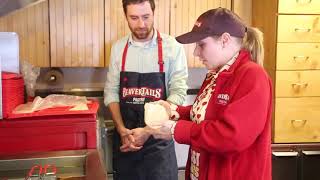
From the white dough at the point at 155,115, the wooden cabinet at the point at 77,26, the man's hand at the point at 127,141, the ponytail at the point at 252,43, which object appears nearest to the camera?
the ponytail at the point at 252,43

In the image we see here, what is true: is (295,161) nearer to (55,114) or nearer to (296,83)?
(296,83)

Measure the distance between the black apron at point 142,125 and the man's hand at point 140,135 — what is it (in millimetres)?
186

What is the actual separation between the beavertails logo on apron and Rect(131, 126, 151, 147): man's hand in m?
0.28

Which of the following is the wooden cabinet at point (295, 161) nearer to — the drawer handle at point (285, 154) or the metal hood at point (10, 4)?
the drawer handle at point (285, 154)

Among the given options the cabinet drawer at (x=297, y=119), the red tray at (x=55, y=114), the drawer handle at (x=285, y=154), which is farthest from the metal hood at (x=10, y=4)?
the drawer handle at (x=285, y=154)

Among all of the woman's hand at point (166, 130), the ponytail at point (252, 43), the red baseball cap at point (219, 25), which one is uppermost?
the red baseball cap at point (219, 25)

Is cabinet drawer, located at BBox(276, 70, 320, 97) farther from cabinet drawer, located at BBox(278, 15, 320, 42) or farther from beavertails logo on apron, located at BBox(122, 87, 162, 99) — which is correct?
beavertails logo on apron, located at BBox(122, 87, 162, 99)

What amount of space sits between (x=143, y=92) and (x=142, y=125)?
16 cm

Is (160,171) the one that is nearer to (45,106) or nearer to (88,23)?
(45,106)

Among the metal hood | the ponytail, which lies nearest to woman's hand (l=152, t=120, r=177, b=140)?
the ponytail

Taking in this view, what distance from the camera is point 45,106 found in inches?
53.4

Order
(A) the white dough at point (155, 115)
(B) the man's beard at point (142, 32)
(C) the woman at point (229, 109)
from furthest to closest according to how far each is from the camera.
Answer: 1. (B) the man's beard at point (142, 32)
2. (A) the white dough at point (155, 115)
3. (C) the woman at point (229, 109)

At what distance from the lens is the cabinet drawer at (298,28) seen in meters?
2.10

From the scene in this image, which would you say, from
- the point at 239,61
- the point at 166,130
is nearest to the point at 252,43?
the point at 239,61
